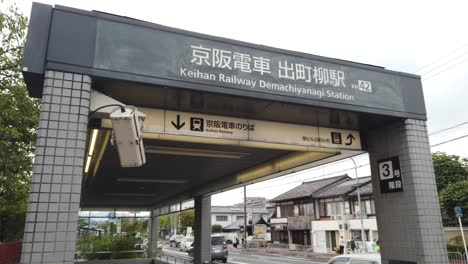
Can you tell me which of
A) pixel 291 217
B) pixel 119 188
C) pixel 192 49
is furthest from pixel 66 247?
pixel 291 217

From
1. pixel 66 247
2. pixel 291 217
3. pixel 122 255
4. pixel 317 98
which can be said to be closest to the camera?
pixel 66 247

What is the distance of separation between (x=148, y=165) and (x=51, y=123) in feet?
23.3

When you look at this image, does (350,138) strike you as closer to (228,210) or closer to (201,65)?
(201,65)

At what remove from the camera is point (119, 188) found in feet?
57.7

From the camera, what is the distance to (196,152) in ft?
32.3

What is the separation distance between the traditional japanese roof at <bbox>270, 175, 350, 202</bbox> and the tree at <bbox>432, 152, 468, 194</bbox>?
12.9m

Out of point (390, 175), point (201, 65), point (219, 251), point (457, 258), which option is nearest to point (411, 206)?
point (390, 175)

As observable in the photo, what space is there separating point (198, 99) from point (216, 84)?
0.49 m

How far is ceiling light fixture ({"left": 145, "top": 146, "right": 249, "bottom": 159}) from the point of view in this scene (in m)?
9.42

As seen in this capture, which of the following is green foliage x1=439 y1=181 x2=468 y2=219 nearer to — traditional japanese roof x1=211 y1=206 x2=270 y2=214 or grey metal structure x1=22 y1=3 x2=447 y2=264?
grey metal structure x1=22 y1=3 x2=447 y2=264

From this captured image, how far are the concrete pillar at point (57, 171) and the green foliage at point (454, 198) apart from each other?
28.7 meters

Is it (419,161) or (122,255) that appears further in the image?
(122,255)

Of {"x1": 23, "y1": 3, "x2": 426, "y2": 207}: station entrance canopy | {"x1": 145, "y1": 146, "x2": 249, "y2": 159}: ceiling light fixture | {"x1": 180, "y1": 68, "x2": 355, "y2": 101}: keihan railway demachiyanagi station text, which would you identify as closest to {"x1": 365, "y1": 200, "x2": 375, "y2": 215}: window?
{"x1": 145, "y1": 146, "x2": 249, "y2": 159}: ceiling light fixture

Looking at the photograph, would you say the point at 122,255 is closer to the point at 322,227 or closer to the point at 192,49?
the point at 192,49
